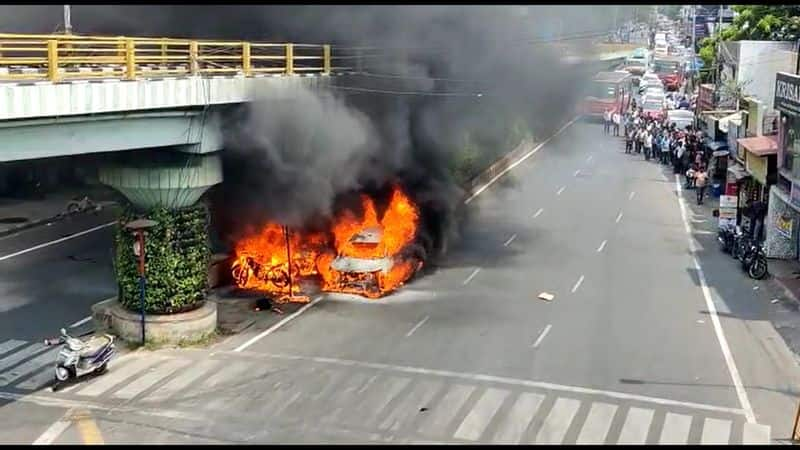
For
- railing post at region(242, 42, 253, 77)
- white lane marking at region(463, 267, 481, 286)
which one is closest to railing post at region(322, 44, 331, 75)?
railing post at region(242, 42, 253, 77)

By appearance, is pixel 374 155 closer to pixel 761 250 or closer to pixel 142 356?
pixel 142 356

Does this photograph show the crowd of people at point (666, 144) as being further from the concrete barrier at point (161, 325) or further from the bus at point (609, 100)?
the concrete barrier at point (161, 325)

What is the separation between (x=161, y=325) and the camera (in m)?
14.7

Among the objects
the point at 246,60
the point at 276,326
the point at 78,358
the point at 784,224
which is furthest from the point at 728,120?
the point at 78,358

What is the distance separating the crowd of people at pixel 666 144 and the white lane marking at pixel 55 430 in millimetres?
21589

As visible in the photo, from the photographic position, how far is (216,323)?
15617 millimetres

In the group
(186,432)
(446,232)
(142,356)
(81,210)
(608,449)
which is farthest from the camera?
(81,210)

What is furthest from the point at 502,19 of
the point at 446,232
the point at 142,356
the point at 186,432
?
the point at 186,432

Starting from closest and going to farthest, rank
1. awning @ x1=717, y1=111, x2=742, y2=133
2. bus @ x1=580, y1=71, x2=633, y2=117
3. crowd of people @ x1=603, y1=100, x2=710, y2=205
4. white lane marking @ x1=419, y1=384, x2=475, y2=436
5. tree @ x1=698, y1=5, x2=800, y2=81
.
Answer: white lane marking @ x1=419, y1=384, x2=475, y2=436 → awning @ x1=717, y1=111, x2=742, y2=133 → crowd of people @ x1=603, y1=100, x2=710, y2=205 → tree @ x1=698, y1=5, x2=800, y2=81 → bus @ x1=580, y1=71, x2=633, y2=117

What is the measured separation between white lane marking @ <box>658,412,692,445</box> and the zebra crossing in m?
0.01

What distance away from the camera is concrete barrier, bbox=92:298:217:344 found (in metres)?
14.7

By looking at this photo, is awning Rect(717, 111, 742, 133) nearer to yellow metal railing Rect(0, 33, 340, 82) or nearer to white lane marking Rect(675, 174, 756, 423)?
white lane marking Rect(675, 174, 756, 423)

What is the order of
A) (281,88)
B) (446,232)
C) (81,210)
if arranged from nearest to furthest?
1. (281,88)
2. (446,232)
3. (81,210)

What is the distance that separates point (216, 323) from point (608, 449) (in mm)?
7853
